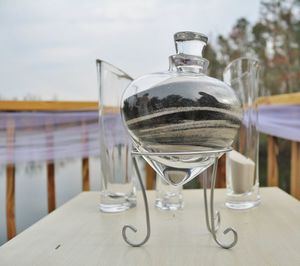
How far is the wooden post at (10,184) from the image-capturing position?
56.3 inches

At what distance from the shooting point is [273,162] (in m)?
1.51

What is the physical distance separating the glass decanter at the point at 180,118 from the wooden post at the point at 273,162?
3.43ft

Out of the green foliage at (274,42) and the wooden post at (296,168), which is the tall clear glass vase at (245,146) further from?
the green foliage at (274,42)

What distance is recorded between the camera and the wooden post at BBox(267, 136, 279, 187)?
4.94 ft

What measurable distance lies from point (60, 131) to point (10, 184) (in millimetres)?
313

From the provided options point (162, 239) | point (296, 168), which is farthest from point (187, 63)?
point (296, 168)

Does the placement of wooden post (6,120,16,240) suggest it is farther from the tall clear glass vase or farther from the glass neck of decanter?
the glass neck of decanter

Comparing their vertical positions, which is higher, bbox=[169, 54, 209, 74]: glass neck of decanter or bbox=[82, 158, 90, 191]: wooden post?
bbox=[169, 54, 209, 74]: glass neck of decanter

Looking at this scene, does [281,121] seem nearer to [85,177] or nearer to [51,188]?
[85,177]

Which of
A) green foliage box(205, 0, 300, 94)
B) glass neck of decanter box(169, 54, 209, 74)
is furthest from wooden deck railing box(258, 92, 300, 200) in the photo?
green foliage box(205, 0, 300, 94)

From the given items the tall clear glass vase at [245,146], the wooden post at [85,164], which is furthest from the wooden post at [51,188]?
the tall clear glass vase at [245,146]

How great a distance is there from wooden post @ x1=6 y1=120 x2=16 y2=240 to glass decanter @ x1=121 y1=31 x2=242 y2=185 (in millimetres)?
1050

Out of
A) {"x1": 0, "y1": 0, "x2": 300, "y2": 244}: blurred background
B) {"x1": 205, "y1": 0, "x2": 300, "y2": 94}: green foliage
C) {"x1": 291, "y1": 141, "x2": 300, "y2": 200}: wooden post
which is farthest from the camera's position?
{"x1": 205, "y1": 0, "x2": 300, "y2": 94}: green foliage

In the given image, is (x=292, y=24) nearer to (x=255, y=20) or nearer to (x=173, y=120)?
(x=255, y=20)
